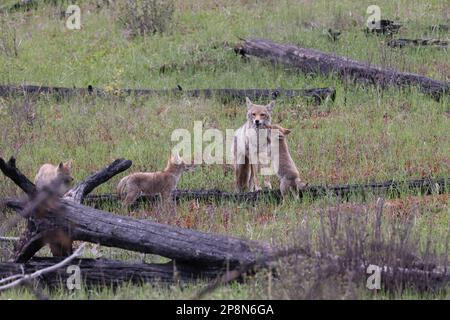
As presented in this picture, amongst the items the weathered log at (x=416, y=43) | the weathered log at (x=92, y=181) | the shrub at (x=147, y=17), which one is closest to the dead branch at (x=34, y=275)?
the weathered log at (x=92, y=181)

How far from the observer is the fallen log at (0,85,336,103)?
608 inches

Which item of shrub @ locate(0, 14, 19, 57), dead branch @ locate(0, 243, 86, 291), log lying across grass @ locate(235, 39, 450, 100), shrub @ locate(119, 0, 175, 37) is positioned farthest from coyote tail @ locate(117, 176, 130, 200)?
shrub @ locate(119, 0, 175, 37)

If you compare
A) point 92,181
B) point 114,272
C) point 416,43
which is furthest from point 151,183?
point 416,43

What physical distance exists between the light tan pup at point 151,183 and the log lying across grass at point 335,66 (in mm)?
4911

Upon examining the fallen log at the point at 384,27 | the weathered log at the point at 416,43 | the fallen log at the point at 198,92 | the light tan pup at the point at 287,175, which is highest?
the fallen log at the point at 384,27

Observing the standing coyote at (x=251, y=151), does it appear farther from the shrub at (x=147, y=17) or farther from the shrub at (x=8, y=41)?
the shrub at (x=8, y=41)

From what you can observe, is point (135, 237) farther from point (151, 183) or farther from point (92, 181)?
point (151, 183)

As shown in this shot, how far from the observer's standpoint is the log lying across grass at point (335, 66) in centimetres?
1544

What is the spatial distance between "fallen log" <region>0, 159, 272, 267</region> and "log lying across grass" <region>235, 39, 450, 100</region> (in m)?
8.58

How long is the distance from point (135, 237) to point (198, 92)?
8.54 meters

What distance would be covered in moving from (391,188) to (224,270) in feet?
14.0

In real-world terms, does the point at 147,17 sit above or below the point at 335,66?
above

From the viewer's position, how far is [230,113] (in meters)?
15.2

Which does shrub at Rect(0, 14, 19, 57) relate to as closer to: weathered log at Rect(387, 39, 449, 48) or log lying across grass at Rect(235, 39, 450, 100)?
log lying across grass at Rect(235, 39, 450, 100)
